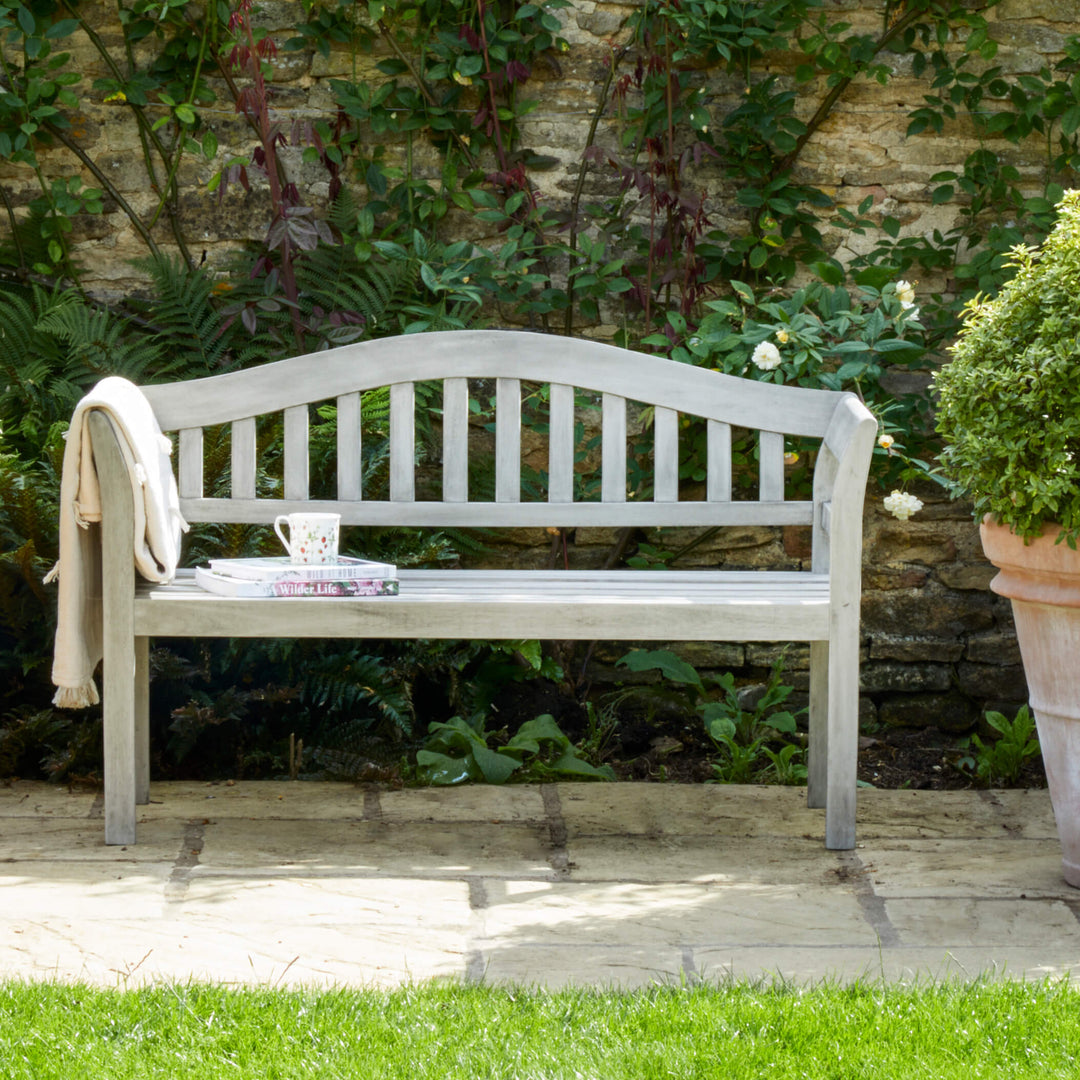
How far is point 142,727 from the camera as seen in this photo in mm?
3145

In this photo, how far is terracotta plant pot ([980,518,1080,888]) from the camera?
7.99 ft

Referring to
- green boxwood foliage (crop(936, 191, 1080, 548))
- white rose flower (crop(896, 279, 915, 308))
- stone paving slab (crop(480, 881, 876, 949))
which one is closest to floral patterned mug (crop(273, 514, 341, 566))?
stone paving slab (crop(480, 881, 876, 949))

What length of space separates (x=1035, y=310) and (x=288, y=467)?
1776 millimetres

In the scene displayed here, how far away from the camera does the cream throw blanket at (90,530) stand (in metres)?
2.67

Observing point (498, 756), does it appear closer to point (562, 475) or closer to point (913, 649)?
point (562, 475)

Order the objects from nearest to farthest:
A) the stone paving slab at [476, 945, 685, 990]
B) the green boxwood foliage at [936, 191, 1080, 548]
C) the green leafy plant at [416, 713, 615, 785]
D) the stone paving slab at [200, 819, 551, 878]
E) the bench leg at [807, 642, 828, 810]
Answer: the stone paving slab at [476, 945, 685, 990]
the green boxwood foliage at [936, 191, 1080, 548]
the stone paving slab at [200, 819, 551, 878]
the bench leg at [807, 642, 828, 810]
the green leafy plant at [416, 713, 615, 785]

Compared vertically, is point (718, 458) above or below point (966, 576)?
above

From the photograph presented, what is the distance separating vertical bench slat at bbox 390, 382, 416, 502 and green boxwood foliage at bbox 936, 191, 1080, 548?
1.34m

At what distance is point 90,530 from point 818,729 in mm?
1747

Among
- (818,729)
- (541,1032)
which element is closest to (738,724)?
(818,729)

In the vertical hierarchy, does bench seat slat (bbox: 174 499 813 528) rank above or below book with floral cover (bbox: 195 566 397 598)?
above

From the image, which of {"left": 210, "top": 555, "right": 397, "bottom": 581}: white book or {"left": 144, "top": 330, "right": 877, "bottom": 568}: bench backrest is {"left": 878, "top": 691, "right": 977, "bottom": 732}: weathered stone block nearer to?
{"left": 144, "top": 330, "right": 877, "bottom": 568}: bench backrest

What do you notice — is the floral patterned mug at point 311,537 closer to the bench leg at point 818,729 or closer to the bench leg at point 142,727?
the bench leg at point 142,727

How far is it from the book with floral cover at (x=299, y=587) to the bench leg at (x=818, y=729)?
1.05 meters
